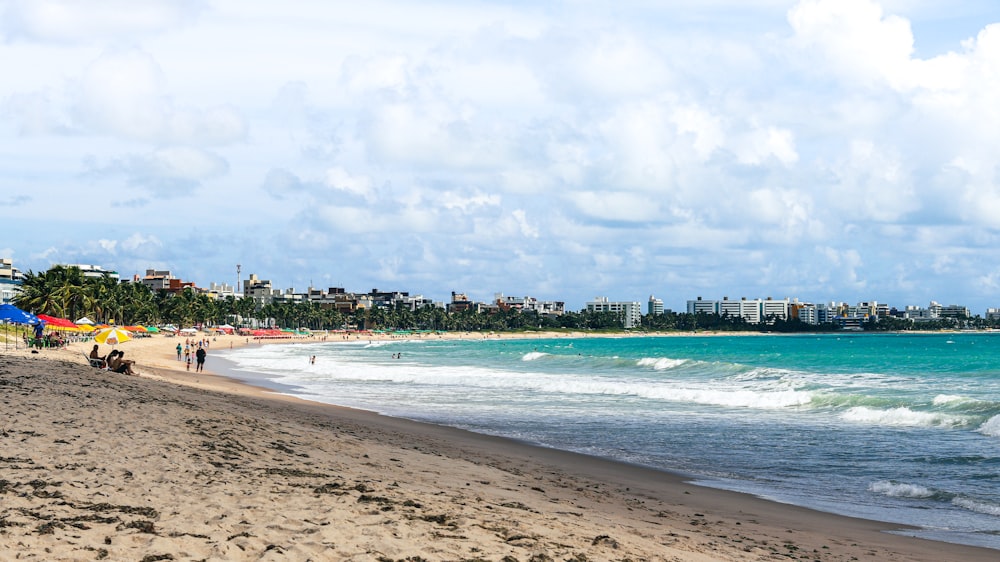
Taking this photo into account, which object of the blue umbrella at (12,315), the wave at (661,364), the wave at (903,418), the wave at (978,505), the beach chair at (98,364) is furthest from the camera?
the wave at (661,364)

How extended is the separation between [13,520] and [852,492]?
40.8ft

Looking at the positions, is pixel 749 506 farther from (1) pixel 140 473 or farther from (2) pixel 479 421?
(2) pixel 479 421

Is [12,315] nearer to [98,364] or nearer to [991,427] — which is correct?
[98,364]

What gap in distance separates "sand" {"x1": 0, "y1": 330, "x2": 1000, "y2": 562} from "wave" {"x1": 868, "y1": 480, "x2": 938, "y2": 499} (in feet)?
8.24

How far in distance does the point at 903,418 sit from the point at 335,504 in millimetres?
21289

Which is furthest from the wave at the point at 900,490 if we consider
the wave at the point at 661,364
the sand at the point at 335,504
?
the wave at the point at 661,364

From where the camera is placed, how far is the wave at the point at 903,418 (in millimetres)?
24152

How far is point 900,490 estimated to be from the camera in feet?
46.7

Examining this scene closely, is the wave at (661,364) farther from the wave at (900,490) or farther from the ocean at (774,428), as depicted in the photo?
the wave at (900,490)

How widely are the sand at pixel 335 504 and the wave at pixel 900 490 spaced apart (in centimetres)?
251

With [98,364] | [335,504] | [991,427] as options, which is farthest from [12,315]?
[991,427]

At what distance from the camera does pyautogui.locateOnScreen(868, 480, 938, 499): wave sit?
45.9 feet

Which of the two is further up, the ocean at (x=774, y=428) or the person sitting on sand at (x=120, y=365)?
the person sitting on sand at (x=120, y=365)

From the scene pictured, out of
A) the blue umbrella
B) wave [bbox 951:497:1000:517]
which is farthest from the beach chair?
wave [bbox 951:497:1000:517]
